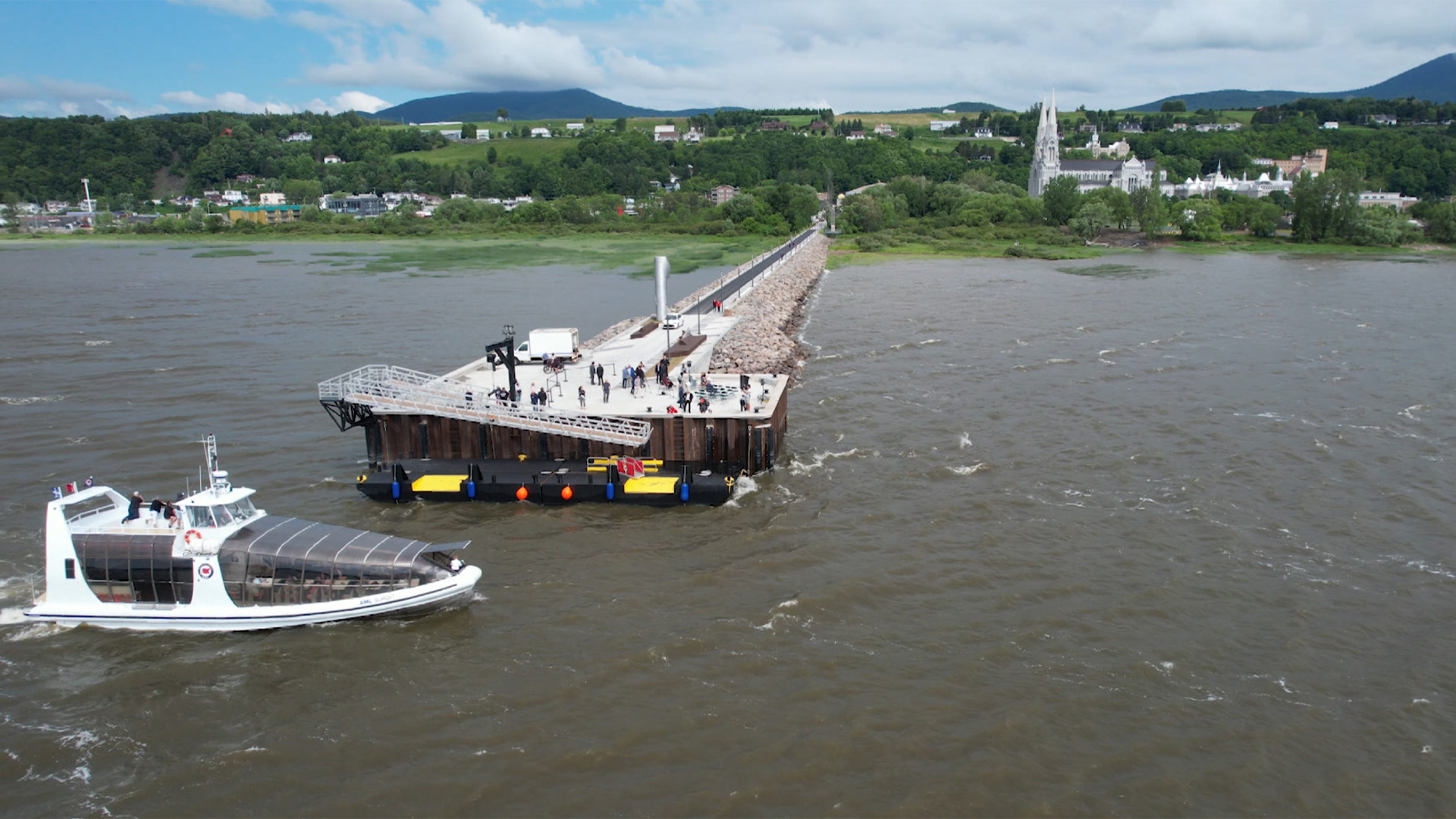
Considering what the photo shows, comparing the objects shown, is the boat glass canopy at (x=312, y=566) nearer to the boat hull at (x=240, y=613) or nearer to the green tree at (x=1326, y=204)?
the boat hull at (x=240, y=613)

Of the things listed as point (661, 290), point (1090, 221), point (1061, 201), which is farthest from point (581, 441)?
point (1061, 201)

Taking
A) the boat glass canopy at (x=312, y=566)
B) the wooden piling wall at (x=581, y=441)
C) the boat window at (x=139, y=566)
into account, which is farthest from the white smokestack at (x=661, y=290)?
the boat window at (x=139, y=566)

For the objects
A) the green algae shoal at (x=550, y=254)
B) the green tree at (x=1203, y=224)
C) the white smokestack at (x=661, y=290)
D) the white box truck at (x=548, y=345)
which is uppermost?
the green tree at (x=1203, y=224)

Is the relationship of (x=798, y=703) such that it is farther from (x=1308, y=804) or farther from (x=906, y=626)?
(x=1308, y=804)

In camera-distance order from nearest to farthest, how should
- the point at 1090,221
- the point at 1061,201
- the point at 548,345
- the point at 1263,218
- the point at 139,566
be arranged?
the point at 139,566
the point at 548,345
the point at 1090,221
the point at 1263,218
the point at 1061,201

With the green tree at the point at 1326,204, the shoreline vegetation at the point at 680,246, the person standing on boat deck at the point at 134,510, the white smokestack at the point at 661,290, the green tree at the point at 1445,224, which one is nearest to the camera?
the person standing on boat deck at the point at 134,510

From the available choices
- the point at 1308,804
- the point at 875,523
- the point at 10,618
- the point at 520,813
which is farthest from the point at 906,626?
the point at 10,618

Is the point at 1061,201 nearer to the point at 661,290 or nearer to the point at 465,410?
the point at 661,290
